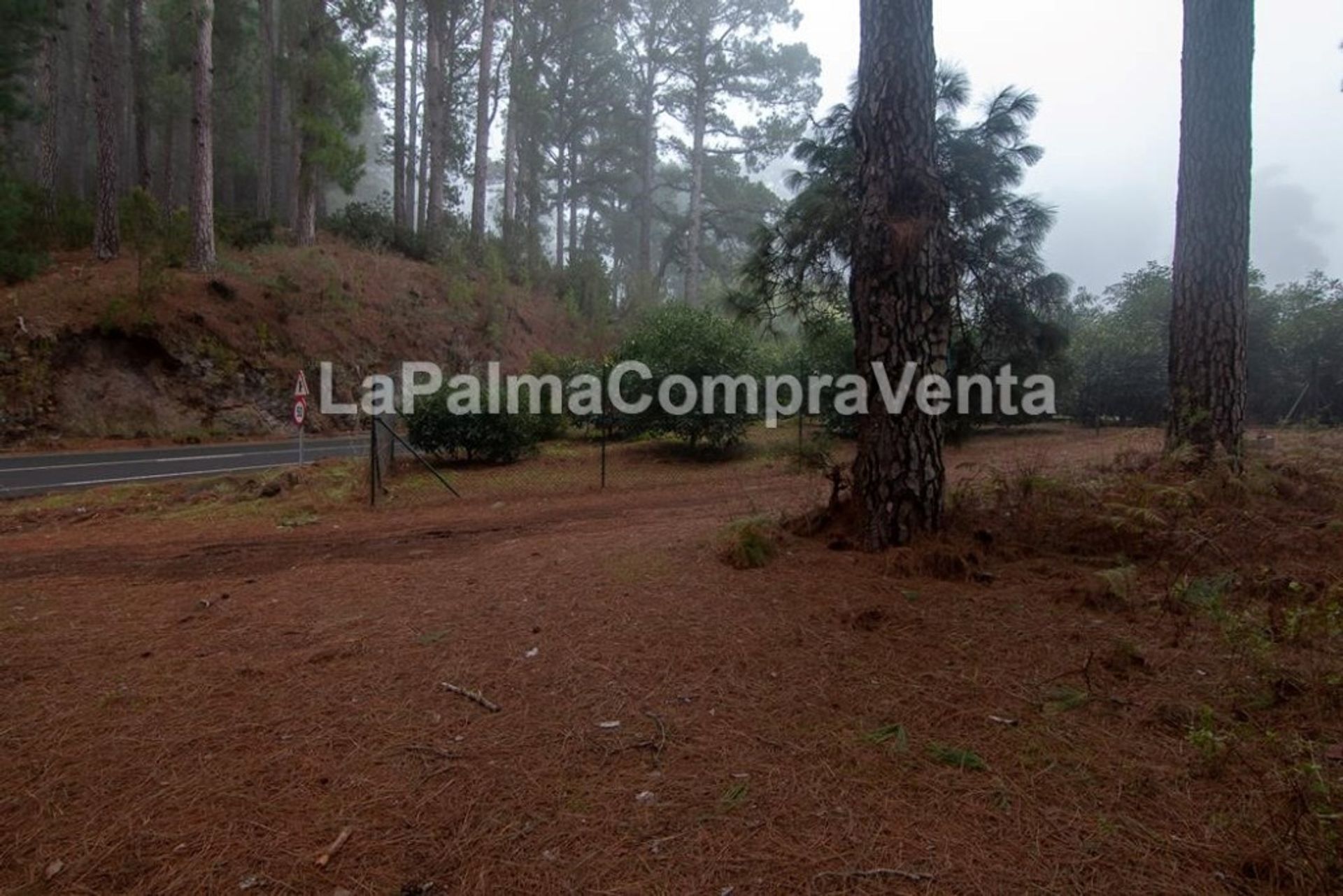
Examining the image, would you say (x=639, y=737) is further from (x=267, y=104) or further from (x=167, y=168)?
(x=267, y=104)

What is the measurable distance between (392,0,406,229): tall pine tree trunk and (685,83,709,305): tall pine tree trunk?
1092 cm

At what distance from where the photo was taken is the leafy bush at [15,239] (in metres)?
17.3

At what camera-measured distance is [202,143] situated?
59.7 ft

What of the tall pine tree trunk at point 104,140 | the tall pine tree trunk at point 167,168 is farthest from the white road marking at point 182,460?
the tall pine tree trunk at point 167,168

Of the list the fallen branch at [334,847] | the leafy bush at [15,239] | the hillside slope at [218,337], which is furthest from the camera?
the leafy bush at [15,239]

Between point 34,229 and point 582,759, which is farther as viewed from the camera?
point 34,229

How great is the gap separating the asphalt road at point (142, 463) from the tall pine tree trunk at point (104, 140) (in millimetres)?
7788

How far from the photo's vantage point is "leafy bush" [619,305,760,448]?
523 inches

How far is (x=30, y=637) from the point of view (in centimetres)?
366

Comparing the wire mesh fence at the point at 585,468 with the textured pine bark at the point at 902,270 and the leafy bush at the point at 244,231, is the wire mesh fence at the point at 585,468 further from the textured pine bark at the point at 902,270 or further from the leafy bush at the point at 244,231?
the leafy bush at the point at 244,231

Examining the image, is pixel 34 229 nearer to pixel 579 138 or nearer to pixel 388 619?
pixel 579 138

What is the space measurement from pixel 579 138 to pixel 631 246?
994cm

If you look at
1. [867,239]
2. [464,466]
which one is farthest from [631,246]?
[867,239]

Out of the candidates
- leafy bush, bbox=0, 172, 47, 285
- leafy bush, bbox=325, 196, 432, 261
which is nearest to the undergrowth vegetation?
leafy bush, bbox=0, 172, 47, 285
